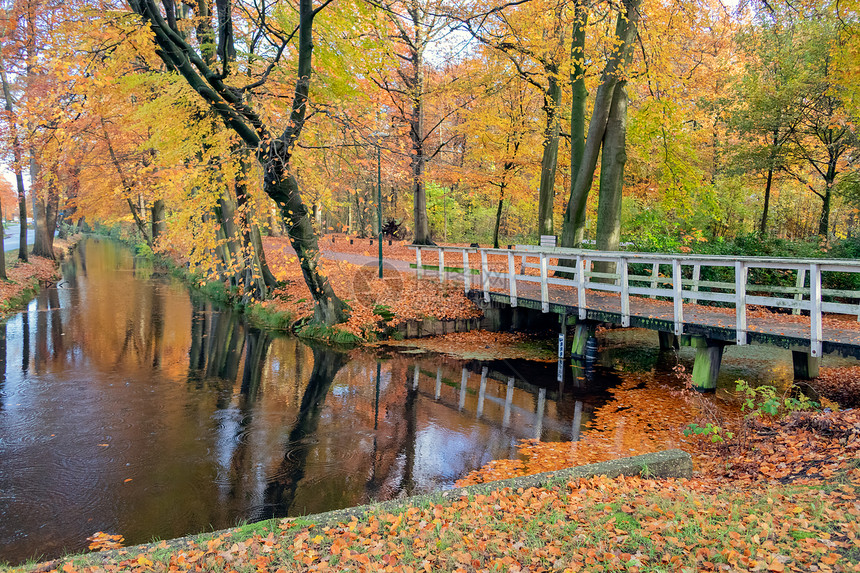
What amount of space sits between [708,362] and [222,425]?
8464 millimetres

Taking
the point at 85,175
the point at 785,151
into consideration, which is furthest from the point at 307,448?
the point at 85,175

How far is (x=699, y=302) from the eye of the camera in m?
16.6

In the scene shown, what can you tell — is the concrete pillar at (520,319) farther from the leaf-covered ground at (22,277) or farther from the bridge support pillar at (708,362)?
the leaf-covered ground at (22,277)

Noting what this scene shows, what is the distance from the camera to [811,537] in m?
3.64

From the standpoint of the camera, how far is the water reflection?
617cm

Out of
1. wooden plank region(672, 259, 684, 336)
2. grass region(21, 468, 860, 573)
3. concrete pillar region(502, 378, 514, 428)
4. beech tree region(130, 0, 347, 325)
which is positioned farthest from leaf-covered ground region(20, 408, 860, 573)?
beech tree region(130, 0, 347, 325)

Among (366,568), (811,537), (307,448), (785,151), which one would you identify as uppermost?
(785,151)

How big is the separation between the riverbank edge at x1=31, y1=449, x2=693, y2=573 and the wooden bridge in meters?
3.96

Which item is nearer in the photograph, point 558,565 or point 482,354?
point 558,565

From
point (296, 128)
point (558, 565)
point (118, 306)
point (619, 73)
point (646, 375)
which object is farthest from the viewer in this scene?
point (118, 306)

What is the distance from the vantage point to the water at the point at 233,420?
20.3 ft

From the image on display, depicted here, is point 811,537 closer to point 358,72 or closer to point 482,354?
point 482,354

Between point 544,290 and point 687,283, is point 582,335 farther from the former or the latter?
point 687,283

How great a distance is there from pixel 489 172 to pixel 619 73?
12.6m
